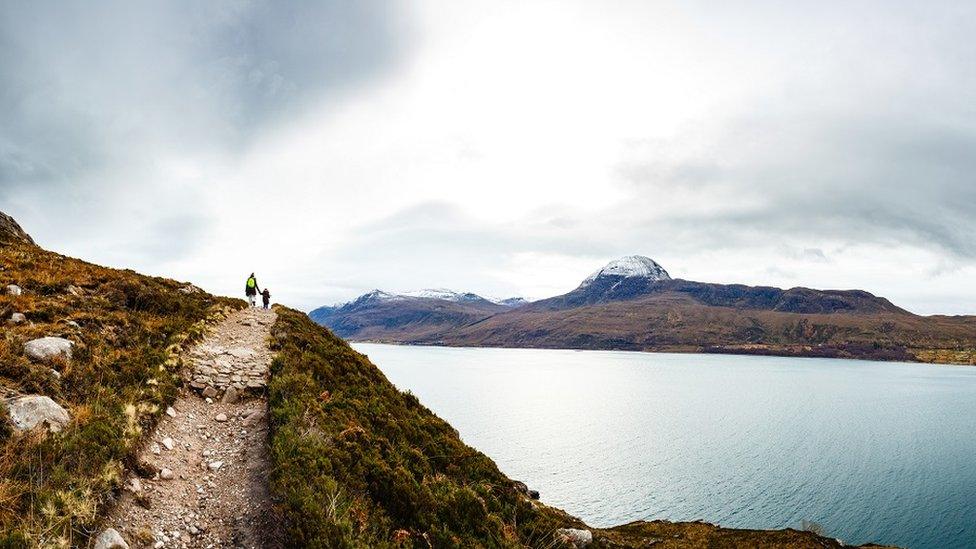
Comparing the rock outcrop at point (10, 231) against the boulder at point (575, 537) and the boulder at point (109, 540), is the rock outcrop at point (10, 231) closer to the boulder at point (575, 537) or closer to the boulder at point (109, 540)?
the boulder at point (109, 540)

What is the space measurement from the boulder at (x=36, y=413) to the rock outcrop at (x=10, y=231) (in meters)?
31.3

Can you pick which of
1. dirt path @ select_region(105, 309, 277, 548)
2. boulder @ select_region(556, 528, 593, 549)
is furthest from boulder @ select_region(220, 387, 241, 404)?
boulder @ select_region(556, 528, 593, 549)

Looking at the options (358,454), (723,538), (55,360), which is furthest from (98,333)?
(723,538)

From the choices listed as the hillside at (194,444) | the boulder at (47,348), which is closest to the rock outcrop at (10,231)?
the hillside at (194,444)

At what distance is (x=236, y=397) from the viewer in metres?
18.8

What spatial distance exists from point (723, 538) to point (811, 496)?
2463 cm

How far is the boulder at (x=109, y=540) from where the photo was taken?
9.91 metres

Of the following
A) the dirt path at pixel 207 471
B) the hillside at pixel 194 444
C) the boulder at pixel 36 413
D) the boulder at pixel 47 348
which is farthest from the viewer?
the boulder at pixel 47 348

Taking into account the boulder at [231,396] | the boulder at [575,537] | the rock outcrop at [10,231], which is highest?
the rock outcrop at [10,231]

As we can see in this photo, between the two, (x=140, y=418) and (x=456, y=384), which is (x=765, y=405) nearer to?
(x=456, y=384)

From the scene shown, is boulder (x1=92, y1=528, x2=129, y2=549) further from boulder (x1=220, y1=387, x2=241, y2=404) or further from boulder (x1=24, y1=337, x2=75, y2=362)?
boulder (x1=220, y1=387, x2=241, y2=404)

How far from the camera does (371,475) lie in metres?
16.9

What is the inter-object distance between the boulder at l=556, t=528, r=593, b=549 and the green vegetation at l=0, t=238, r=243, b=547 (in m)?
16.7

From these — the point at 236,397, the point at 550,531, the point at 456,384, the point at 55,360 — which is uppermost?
the point at 55,360
